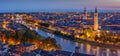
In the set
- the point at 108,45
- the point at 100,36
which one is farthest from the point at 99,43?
the point at 100,36

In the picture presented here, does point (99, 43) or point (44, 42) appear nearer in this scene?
point (44, 42)

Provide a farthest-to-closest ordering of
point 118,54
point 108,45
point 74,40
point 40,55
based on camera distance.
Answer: point 74,40 → point 108,45 → point 118,54 → point 40,55

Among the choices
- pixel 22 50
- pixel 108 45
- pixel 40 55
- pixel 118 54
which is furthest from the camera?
pixel 108 45

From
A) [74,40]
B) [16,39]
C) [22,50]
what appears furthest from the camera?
[74,40]

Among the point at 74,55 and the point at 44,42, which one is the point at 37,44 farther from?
the point at 74,55

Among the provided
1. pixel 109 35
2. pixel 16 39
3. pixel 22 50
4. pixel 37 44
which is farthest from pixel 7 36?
pixel 109 35

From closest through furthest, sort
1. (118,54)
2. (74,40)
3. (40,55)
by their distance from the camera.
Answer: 1. (40,55)
2. (118,54)
3. (74,40)

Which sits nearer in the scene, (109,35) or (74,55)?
(74,55)

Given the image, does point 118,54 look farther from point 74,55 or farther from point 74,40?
point 74,40

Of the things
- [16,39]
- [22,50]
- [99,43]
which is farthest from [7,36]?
[99,43]
